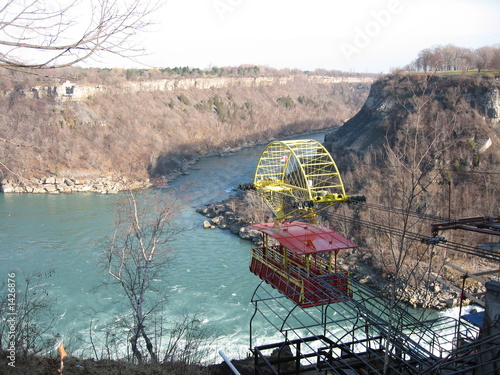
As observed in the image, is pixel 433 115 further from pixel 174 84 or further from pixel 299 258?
pixel 174 84

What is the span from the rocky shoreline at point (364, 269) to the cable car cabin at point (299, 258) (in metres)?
1.79

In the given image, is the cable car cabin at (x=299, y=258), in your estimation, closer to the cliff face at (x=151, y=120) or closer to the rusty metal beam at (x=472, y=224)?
the rusty metal beam at (x=472, y=224)

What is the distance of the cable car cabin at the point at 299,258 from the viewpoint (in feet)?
21.9

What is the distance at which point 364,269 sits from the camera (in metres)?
15.9

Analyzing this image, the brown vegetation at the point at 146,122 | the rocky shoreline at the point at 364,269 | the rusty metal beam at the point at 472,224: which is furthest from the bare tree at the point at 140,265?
the brown vegetation at the point at 146,122

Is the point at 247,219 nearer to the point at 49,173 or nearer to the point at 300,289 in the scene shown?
the point at 300,289

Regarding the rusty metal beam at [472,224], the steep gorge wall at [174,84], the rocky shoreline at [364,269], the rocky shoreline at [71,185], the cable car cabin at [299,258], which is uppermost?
the steep gorge wall at [174,84]

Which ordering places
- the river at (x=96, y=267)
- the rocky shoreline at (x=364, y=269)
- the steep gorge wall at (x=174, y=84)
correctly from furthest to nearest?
the steep gorge wall at (x=174, y=84) → the rocky shoreline at (x=364, y=269) → the river at (x=96, y=267)

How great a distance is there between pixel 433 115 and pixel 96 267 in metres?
19.3

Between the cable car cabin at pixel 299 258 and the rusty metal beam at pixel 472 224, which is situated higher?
the rusty metal beam at pixel 472 224

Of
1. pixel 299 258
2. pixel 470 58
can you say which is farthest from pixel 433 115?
pixel 299 258

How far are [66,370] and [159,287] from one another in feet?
26.3

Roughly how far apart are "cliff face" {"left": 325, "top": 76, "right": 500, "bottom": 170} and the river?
10903 mm

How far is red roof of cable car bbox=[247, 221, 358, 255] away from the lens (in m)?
6.91
